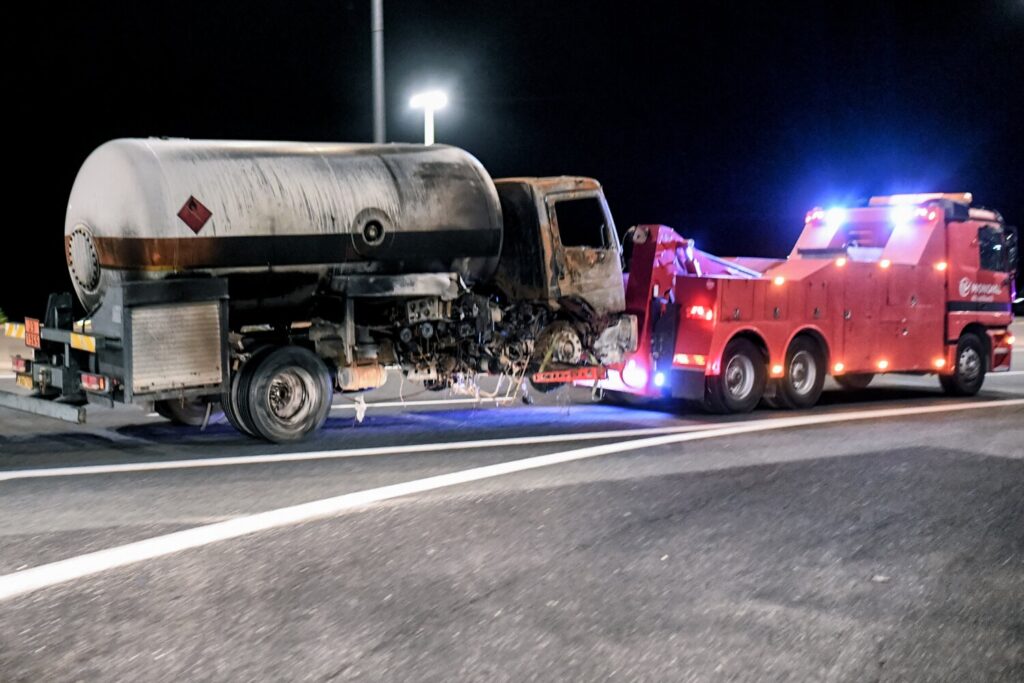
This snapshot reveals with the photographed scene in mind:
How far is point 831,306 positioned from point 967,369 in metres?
3.15

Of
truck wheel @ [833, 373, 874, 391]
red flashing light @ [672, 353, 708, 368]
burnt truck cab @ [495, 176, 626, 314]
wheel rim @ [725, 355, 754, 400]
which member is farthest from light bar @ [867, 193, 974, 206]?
burnt truck cab @ [495, 176, 626, 314]

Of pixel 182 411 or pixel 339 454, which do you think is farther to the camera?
pixel 182 411

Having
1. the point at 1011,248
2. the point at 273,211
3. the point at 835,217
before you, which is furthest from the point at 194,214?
the point at 1011,248

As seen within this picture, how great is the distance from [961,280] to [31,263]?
31.3 m

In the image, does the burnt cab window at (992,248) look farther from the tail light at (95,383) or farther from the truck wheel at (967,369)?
the tail light at (95,383)

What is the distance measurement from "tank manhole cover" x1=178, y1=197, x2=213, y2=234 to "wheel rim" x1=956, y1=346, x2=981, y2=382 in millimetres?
11517

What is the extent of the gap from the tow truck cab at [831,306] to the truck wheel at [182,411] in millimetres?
5174

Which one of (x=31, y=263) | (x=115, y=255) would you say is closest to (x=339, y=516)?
(x=115, y=255)

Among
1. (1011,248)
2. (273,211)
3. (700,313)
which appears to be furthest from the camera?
(1011,248)

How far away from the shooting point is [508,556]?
7.31 m

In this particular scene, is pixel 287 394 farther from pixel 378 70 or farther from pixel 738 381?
pixel 378 70

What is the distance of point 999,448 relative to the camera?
12.0 metres

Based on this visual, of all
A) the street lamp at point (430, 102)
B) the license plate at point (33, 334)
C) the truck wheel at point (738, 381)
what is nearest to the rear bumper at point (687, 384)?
the truck wheel at point (738, 381)

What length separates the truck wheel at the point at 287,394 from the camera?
1167cm
